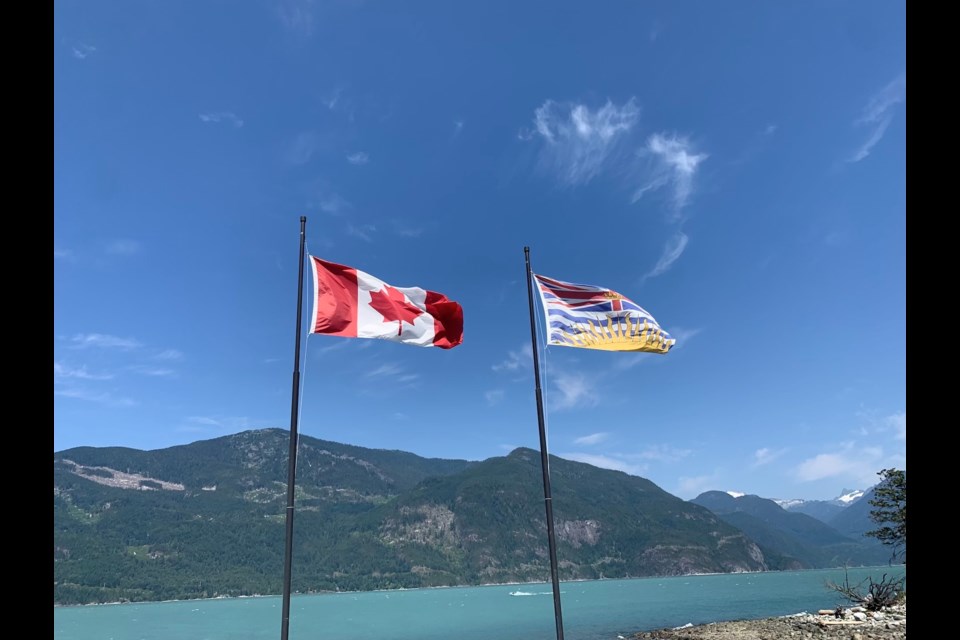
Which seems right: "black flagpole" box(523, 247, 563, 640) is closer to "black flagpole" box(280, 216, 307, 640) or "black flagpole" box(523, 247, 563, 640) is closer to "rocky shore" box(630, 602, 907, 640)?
"black flagpole" box(280, 216, 307, 640)

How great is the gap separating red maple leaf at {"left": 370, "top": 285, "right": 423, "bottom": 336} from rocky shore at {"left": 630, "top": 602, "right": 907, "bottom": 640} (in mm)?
22864

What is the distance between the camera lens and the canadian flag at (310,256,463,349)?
1634 cm

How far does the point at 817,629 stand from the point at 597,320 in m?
23.9

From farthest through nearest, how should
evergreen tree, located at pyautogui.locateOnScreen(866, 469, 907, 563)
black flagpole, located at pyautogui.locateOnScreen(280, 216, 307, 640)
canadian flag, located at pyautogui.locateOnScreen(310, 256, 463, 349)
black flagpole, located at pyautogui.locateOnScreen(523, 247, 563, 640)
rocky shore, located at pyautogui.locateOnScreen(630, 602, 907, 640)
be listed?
1. evergreen tree, located at pyautogui.locateOnScreen(866, 469, 907, 563)
2. rocky shore, located at pyautogui.locateOnScreen(630, 602, 907, 640)
3. canadian flag, located at pyautogui.locateOnScreen(310, 256, 463, 349)
4. black flagpole, located at pyautogui.locateOnScreen(523, 247, 563, 640)
5. black flagpole, located at pyautogui.locateOnScreen(280, 216, 307, 640)

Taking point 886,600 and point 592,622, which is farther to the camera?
point 592,622

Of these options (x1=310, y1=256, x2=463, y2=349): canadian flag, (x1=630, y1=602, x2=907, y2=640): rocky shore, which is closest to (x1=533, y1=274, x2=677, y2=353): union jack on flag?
(x1=310, y1=256, x2=463, y2=349): canadian flag

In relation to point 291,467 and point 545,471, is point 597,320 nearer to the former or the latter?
point 545,471

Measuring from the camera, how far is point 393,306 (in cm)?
1764

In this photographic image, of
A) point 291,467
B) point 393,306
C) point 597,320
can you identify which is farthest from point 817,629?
point 291,467
